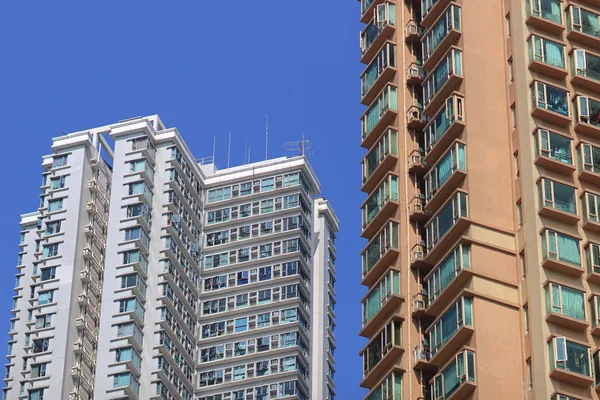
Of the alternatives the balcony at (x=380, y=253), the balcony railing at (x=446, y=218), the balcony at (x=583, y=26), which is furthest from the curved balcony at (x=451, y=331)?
the balcony at (x=583, y=26)

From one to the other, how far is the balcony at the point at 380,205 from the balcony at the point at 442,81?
12.9 feet

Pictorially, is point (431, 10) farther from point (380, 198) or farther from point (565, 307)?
point (565, 307)

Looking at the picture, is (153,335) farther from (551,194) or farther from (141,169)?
(551,194)

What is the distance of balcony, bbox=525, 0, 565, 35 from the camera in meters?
74.5

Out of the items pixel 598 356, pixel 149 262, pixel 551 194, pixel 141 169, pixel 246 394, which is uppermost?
pixel 141 169

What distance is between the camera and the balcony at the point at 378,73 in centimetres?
8094

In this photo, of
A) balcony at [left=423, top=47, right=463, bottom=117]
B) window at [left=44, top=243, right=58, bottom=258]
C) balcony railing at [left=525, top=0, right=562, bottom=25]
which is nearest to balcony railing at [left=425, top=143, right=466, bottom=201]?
→ balcony at [left=423, top=47, right=463, bottom=117]

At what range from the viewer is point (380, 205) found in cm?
7700

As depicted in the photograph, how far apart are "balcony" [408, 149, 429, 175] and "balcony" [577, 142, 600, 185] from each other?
8461 millimetres

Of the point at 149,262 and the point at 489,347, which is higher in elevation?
the point at 149,262

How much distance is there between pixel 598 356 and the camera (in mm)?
64875

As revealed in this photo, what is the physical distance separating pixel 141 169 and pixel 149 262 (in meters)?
8.42

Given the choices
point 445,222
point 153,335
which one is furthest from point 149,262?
point 445,222

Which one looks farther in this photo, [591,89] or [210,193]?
[210,193]
